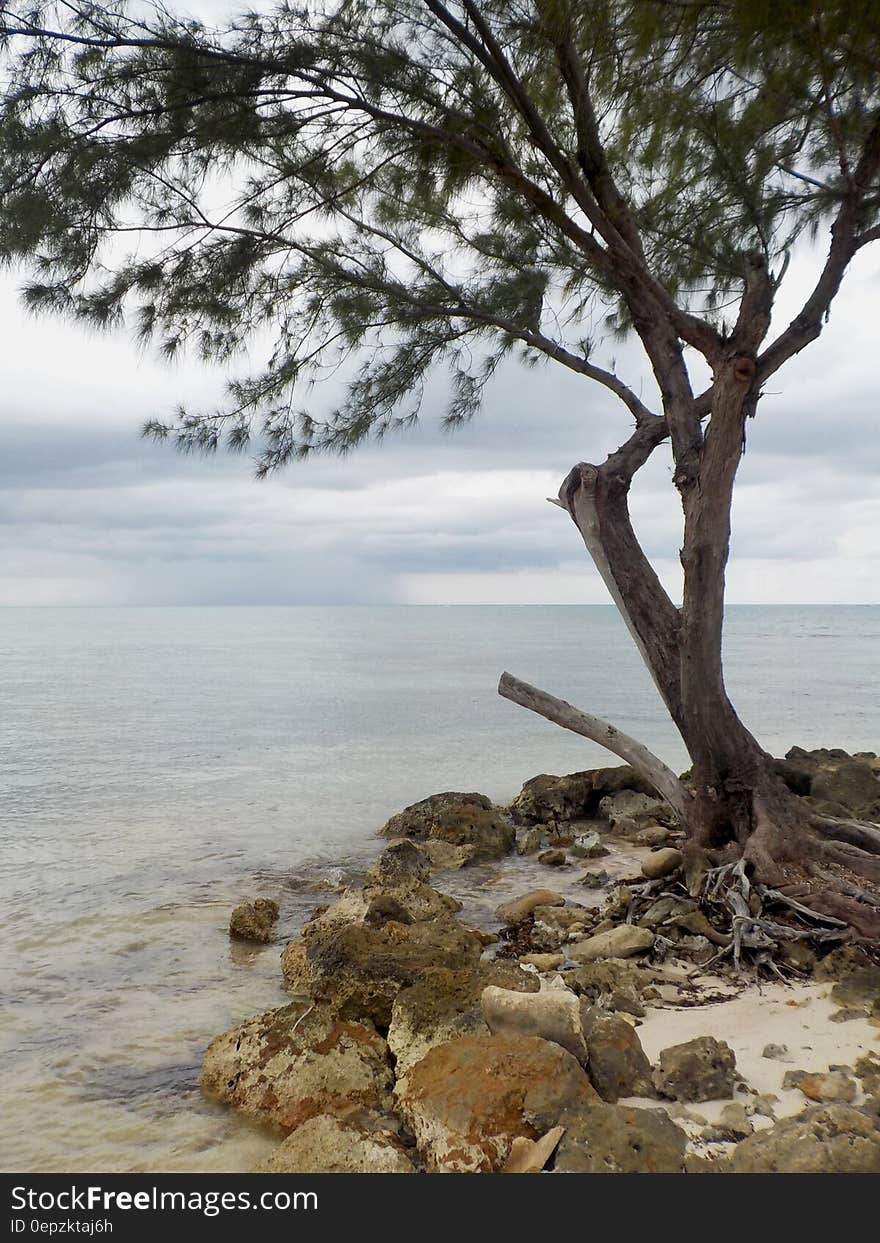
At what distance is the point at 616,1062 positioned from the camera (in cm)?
304

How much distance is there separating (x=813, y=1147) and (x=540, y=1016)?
3.04 ft

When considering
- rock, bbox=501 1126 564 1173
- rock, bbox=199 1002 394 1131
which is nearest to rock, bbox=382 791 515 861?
rock, bbox=199 1002 394 1131

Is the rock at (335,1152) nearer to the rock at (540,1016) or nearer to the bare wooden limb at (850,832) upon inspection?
the rock at (540,1016)

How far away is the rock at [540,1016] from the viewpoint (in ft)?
10.1

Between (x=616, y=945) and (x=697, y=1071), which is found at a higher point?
(x=697, y=1071)

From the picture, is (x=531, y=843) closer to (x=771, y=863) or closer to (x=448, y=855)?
(x=448, y=855)

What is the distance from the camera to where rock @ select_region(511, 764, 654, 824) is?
7.86m

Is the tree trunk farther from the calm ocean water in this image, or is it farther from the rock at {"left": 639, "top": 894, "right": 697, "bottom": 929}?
the calm ocean water

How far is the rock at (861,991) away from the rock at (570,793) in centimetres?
404

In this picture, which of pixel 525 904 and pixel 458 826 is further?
pixel 458 826

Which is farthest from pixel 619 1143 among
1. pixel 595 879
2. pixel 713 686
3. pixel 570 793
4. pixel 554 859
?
pixel 570 793
